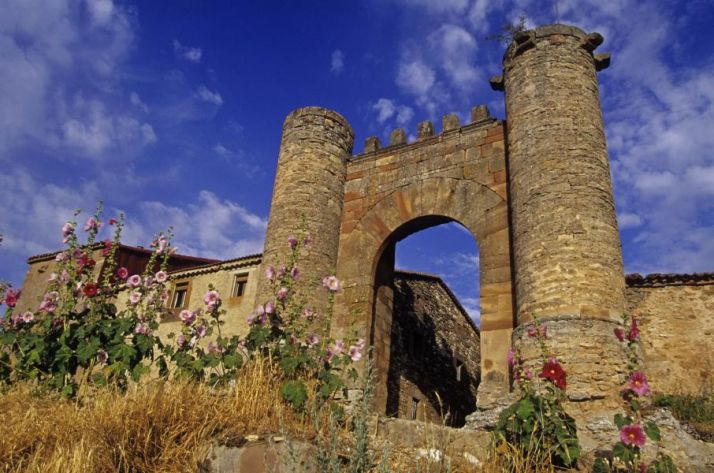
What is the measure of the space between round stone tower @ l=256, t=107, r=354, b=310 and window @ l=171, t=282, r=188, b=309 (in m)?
8.58

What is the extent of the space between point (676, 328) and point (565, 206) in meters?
5.16

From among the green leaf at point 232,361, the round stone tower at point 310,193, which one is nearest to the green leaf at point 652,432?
the green leaf at point 232,361

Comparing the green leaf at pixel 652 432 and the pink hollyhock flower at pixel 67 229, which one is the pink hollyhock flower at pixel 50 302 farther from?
the green leaf at pixel 652 432

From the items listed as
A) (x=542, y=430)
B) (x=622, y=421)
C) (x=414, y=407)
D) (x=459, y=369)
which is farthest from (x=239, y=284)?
(x=622, y=421)

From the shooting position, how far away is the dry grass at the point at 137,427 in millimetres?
3568

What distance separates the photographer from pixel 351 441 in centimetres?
424

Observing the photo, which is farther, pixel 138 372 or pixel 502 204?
pixel 502 204

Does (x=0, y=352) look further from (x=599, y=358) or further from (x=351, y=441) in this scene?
(x=599, y=358)

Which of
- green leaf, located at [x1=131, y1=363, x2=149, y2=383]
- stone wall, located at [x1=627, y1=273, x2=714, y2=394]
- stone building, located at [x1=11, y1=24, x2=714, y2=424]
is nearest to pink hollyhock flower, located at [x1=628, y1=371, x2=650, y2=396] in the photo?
stone building, located at [x1=11, y1=24, x2=714, y2=424]

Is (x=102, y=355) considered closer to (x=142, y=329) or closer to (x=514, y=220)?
(x=142, y=329)

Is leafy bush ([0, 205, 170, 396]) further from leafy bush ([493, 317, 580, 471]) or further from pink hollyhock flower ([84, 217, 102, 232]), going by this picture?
leafy bush ([493, 317, 580, 471])

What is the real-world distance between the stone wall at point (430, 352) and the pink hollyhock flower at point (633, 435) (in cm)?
838

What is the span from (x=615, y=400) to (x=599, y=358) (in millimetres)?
478

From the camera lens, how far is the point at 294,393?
444 centimetres
